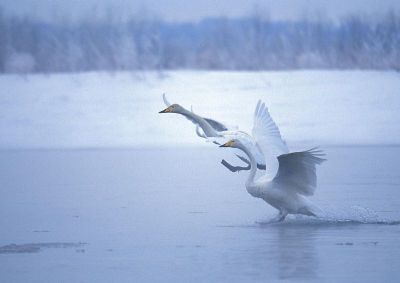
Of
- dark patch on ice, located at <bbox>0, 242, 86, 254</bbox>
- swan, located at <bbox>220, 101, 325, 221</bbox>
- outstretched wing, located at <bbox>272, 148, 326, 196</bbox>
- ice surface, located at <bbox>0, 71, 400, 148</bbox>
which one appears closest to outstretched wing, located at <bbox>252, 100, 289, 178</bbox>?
swan, located at <bbox>220, 101, 325, 221</bbox>

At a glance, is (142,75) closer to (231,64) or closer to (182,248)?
(231,64)

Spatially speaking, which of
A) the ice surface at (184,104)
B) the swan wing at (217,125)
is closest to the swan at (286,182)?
the swan wing at (217,125)

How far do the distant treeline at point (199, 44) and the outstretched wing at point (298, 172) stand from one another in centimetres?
1377

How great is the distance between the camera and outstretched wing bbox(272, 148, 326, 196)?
32.4ft

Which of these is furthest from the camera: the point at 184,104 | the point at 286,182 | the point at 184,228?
the point at 184,104

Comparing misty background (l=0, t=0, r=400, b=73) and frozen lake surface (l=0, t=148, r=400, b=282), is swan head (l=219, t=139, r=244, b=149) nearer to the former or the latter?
frozen lake surface (l=0, t=148, r=400, b=282)

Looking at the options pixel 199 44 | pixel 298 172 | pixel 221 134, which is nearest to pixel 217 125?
pixel 221 134

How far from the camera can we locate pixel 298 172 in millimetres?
10086

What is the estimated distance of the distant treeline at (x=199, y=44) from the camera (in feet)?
79.2

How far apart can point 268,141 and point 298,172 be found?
2.70 ft

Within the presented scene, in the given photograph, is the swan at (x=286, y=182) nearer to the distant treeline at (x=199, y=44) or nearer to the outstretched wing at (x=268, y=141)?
the outstretched wing at (x=268, y=141)

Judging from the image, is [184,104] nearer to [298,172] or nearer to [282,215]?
[282,215]

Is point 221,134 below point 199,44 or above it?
below

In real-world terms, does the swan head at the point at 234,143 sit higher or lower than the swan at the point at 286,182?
higher
